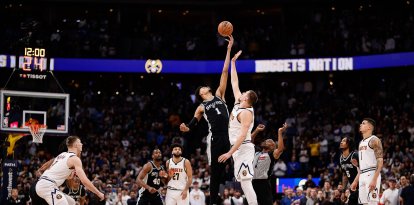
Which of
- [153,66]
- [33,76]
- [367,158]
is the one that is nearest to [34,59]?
[33,76]

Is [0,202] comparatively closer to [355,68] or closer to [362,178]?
[362,178]

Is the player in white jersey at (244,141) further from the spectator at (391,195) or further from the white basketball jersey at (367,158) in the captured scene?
the spectator at (391,195)

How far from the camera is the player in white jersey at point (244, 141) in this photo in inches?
440

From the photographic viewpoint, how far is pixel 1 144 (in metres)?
22.6

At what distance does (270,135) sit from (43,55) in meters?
10.7

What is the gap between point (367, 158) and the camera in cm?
1295

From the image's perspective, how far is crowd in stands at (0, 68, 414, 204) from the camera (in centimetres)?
2497

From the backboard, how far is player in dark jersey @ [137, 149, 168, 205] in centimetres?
725

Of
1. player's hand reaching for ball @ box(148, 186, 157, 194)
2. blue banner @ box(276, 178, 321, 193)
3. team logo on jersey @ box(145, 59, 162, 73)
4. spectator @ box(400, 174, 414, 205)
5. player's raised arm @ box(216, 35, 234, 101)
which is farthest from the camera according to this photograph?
team logo on jersey @ box(145, 59, 162, 73)

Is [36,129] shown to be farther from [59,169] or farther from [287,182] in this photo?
[287,182]

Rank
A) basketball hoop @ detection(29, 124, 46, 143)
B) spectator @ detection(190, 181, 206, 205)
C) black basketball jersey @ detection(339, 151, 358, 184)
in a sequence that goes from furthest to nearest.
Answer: spectator @ detection(190, 181, 206, 205) → basketball hoop @ detection(29, 124, 46, 143) → black basketball jersey @ detection(339, 151, 358, 184)

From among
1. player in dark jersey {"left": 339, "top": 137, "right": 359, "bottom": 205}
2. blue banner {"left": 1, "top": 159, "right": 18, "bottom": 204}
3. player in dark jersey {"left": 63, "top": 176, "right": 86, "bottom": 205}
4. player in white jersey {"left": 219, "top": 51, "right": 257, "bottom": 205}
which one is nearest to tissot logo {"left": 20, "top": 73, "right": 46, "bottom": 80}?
blue banner {"left": 1, "top": 159, "right": 18, "bottom": 204}

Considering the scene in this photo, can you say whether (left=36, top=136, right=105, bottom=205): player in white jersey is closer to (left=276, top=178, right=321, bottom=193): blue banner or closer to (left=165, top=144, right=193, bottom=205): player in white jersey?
(left=165, top=144, right=193, bottom=205): player in white jersey

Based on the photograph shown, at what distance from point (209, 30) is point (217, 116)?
2122 centimetres
